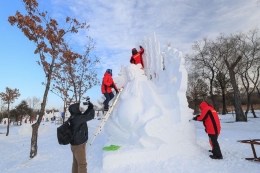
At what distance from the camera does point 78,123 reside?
4.39m

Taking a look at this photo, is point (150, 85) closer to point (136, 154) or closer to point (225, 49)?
point (136, 154)

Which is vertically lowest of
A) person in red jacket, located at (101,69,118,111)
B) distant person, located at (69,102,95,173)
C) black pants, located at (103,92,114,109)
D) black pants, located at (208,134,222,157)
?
black pants, located at (208,134,222,157)

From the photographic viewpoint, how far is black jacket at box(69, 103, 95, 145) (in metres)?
4.39

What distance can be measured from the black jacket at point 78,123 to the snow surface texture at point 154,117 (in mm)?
1401

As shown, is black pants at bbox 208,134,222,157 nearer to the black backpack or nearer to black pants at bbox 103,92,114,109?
black pants at bbox 103,92,114,109

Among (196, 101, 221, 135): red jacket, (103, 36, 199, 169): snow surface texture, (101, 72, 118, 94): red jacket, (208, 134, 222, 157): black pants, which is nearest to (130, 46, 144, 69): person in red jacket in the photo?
(103, 36, 199, 169): snow surface texture

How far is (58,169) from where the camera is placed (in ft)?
20.3

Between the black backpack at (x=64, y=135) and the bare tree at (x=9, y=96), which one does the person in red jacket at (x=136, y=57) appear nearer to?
the black backpack at (x=64, y=135)

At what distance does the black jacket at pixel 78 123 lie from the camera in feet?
14.4

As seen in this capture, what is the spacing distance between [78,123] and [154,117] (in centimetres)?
254

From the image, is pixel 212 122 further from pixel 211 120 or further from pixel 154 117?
pixel 154 117

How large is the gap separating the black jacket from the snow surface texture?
4.60 ft

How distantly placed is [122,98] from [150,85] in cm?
102

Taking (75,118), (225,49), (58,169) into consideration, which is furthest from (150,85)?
(225,49)
